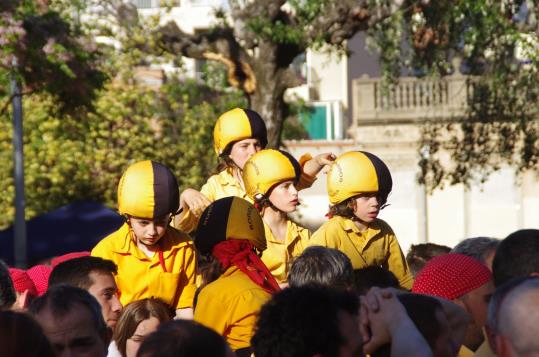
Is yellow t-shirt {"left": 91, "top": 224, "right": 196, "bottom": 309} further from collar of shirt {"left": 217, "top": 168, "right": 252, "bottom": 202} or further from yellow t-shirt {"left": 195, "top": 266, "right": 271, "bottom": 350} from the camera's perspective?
yellow t-shirt {"left": 195, "top": 266, "right": 271, "bottom": 350}

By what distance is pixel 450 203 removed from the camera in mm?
32562

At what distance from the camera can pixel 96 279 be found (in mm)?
6574

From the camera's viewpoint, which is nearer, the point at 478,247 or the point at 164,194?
the point at 164,194

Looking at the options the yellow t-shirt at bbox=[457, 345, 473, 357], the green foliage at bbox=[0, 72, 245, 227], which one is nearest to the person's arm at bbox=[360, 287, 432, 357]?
the yellow t-shirt at bbox=[457, 345, 473, 357]

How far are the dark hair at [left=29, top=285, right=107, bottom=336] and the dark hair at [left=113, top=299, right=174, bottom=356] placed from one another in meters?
1.29

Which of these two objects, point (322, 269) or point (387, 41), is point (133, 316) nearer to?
point (322, 269)

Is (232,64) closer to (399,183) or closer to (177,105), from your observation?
(177,105)

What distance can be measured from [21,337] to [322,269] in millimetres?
2395

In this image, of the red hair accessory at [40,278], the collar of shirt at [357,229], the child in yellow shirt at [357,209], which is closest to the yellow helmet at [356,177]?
the child in yellow shirt at [357,209]

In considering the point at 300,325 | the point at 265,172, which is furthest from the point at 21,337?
the point at 265,172

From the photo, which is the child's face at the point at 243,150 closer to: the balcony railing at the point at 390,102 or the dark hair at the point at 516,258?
the dark hair at the point at 516,258

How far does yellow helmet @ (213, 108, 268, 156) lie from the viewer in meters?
8.51

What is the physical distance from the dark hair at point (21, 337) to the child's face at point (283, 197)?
3.97 m

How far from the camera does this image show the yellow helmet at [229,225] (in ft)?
21.6
